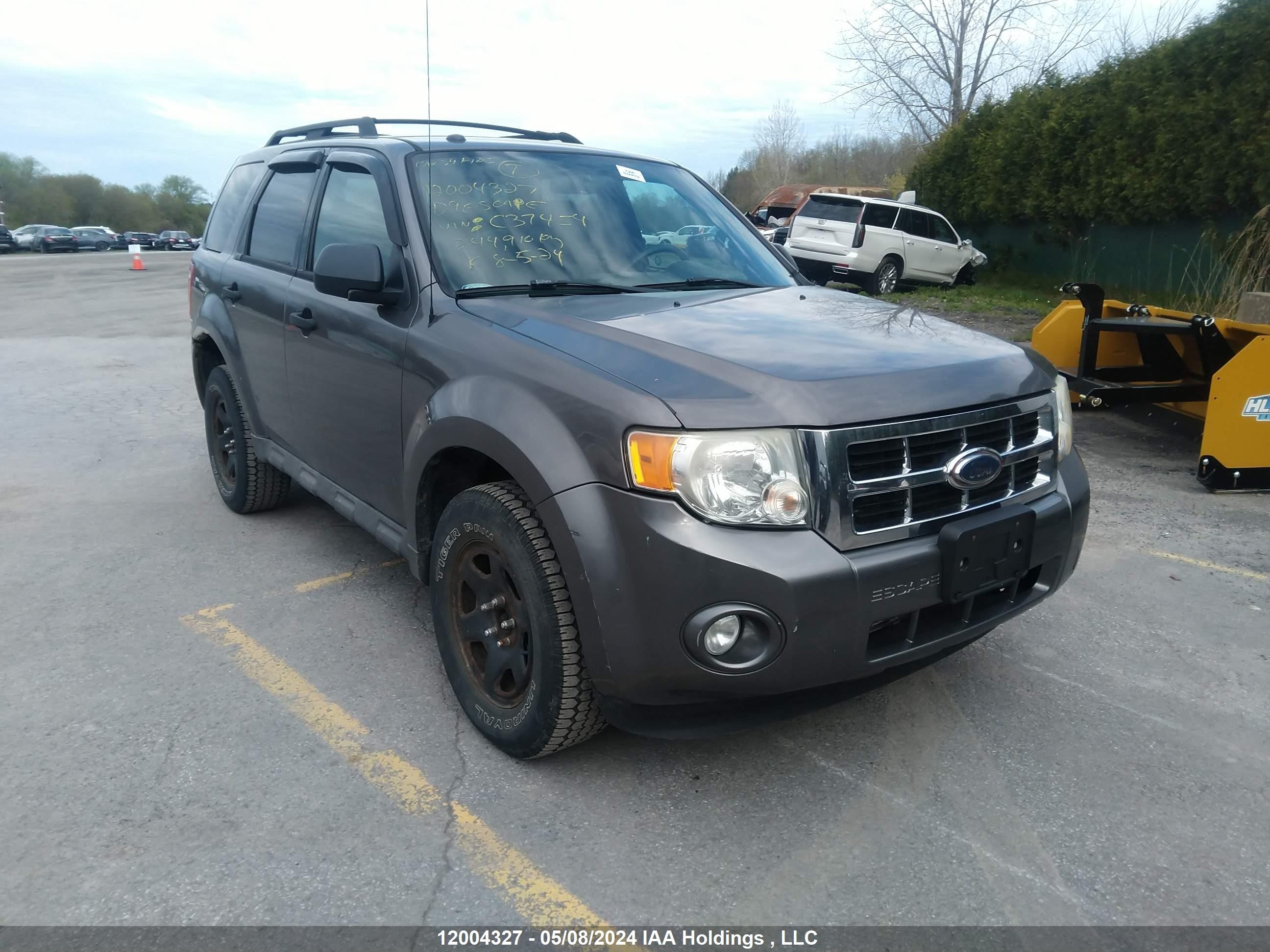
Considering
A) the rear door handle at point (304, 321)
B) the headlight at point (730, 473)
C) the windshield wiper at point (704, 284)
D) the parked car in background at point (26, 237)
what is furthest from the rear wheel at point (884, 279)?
the parked car in background at point (26, 237)

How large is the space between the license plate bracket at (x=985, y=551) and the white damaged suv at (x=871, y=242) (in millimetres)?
14677

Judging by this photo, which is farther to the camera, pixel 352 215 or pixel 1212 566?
pixel 1212 566

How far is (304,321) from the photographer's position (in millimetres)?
4004

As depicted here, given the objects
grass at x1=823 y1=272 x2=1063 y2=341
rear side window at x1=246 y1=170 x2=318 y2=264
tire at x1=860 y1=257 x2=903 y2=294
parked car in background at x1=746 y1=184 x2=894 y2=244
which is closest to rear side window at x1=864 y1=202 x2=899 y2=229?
tire at x1=860 y1=257 x2=903 y2=294

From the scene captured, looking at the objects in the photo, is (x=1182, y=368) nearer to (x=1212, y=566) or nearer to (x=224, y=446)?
(x=1212, y=566)

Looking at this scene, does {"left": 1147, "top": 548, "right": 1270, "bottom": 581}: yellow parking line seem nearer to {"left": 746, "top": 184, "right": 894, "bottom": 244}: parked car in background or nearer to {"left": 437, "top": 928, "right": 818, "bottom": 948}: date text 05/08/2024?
{"left": 437, "top": 928, "right": 818, "bottom": 948}: date text 05/08/2024

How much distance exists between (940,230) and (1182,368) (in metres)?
11.9

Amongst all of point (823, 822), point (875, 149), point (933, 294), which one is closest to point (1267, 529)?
point (823, 822)

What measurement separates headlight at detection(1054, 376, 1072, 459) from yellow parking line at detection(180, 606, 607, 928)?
81.9 inches

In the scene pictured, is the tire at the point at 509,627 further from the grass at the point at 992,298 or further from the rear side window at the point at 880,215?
the rear side window at the point at 880,215

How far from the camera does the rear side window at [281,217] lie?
14.3 ft

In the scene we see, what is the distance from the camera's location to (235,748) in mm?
3068

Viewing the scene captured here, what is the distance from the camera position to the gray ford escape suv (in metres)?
2.45

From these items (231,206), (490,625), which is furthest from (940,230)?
(490,625)
